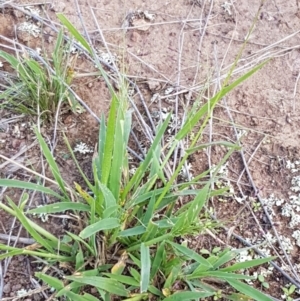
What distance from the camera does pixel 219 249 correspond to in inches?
54.3

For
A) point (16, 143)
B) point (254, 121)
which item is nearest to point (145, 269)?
point (16, 143)

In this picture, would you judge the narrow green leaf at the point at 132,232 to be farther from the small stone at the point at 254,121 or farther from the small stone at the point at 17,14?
the small stone at the point at 17,14

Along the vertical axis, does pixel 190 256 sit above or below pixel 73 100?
below

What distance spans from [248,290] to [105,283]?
0.36 metres

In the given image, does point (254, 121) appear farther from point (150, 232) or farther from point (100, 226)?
point (100, 226)

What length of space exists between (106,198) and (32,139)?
473 millimetres

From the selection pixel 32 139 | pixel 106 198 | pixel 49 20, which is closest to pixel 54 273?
pixel 106 198

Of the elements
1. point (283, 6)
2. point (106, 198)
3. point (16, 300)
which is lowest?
point (16, 300)

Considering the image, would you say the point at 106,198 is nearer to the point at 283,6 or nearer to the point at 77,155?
the point at 77,155

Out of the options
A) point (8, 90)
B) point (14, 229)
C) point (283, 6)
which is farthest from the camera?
point (283, 6)

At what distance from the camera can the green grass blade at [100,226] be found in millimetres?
1093

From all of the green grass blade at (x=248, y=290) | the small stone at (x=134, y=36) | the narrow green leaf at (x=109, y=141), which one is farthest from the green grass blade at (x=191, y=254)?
the small stone at (x=134, y=36)

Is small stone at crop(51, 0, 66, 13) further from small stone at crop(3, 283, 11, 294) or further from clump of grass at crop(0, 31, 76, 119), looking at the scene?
small stone at crop(3, 283, 11, 294)

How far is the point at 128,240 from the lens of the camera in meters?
1.28
